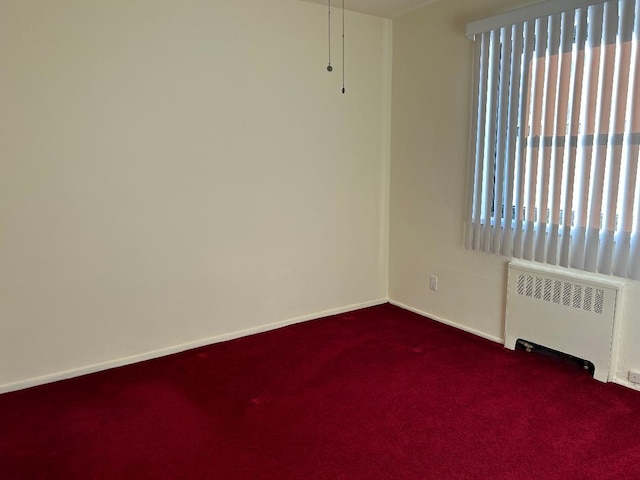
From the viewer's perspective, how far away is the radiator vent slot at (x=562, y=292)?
2678mm

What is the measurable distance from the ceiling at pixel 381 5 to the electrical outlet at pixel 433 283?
2.08 m

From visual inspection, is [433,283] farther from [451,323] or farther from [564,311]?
[564,311]

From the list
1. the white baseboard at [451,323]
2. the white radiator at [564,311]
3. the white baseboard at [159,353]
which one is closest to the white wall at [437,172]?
the white baseboard at [451,323]

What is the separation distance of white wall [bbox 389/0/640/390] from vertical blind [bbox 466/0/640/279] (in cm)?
17

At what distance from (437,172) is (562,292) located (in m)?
1.26

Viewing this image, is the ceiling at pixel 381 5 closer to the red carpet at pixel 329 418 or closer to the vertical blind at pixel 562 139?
the vertical blind at pixel 562 139

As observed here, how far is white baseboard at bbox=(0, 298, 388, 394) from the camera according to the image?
2743mm

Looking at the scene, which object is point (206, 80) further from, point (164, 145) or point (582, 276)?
point (582, 276)

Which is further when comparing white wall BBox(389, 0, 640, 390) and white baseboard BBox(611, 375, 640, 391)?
white wall BBox(389, 0, 640, 390)

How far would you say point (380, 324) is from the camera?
3684 millimetres

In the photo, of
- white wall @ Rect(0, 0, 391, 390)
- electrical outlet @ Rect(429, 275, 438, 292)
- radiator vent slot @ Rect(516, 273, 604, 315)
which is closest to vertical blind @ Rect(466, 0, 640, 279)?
radiator vent slot @ Rect(516, 273, 604, 315)

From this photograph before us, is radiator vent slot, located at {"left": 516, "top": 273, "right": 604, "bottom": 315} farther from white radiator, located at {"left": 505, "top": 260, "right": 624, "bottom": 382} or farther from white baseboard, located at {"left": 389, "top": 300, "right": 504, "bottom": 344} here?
white baseboard, located at {"left": 389, "top": 300, "right": 504, "bottom": 344}

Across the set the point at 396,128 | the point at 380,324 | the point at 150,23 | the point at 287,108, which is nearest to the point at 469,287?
the point at 380,324

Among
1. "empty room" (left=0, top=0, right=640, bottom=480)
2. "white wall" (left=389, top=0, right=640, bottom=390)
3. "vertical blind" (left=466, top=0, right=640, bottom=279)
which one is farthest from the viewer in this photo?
"white wall" (left=389, top=0, right=640, bottom=390)
